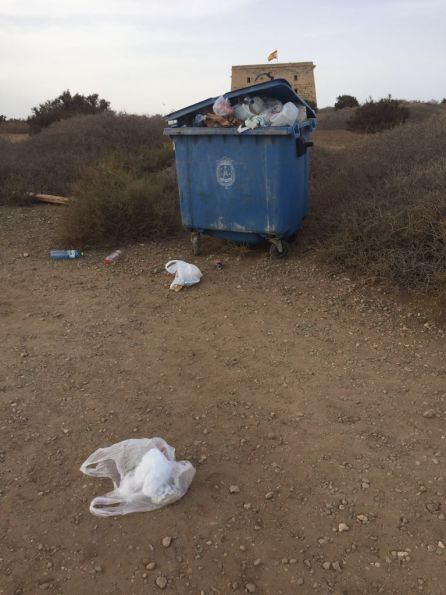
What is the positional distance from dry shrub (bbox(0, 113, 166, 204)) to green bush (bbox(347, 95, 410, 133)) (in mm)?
6758

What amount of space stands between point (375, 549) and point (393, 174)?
395 centimetres

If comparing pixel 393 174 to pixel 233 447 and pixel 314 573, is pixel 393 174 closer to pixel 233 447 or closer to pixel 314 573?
pixel 233 447

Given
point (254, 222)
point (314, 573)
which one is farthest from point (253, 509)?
point (254, 222)

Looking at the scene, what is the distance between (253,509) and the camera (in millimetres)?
2174

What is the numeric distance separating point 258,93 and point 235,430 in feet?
10.3

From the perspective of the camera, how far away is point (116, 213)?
217 inches

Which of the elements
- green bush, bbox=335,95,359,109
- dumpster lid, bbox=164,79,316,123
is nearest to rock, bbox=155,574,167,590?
dumpster lid, bbox=164,79,316,123

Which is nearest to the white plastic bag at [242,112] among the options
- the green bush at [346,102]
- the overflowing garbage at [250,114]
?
the overflowing garbage at [250,114]

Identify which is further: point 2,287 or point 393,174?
point 393,174

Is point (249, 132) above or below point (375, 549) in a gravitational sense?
above

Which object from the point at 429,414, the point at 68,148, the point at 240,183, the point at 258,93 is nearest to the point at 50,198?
the point at 68,148

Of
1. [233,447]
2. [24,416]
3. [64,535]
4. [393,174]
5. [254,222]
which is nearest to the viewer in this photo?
[64,535]

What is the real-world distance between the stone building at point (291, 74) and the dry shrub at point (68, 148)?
484cm

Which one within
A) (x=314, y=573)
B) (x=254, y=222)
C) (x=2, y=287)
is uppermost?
(x=254, y=222)
